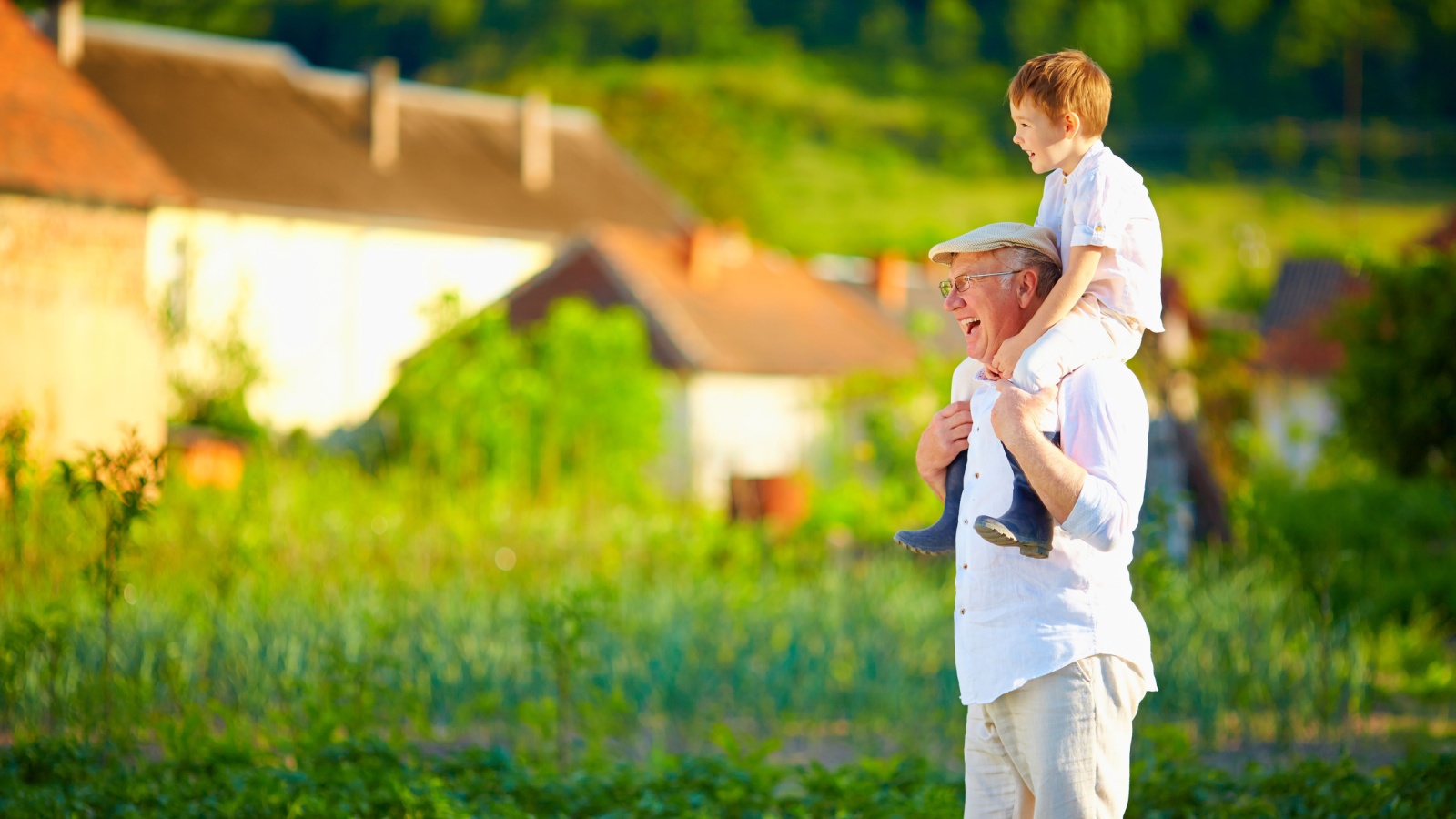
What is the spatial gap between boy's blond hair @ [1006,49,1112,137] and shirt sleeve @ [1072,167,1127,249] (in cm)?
12

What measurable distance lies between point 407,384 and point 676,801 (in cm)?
1023

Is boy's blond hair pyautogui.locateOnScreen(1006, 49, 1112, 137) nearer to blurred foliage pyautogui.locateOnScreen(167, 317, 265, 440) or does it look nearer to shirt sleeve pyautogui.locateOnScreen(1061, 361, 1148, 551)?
shirt sleeve pyautogui.locateOnScreen(1061, 361, 1148, 551)

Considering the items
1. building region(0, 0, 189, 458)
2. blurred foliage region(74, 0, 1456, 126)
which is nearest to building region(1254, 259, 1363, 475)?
building region(0, 0, 189, 458)

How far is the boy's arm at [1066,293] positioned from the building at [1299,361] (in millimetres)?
10505

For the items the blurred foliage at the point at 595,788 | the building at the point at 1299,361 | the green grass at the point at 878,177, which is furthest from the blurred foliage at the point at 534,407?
the green grass at the point at 878,177

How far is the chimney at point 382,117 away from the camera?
32.9m

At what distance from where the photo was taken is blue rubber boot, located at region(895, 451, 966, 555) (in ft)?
10.2

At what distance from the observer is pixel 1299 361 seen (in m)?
29.2

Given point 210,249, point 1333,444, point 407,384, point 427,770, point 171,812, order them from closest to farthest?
1. point 171,812
2. point 427,770
3. point 1333,444
4. point 407,384
5. point 210,249

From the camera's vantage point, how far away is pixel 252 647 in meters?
6.66

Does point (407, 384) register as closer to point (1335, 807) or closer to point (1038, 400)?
point (1335, 807)

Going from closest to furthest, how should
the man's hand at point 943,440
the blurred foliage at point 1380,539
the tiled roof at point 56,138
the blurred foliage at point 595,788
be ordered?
the man's hand at point 943,440 < the blurred foliage at point 595,788 < the blurred foliage at point 1380,539 < the tiled roof at point 56,138

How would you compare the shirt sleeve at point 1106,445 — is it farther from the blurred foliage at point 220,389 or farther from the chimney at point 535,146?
the chimney at point 535,146

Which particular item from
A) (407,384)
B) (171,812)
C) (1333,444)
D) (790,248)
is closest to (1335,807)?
(171,812)
